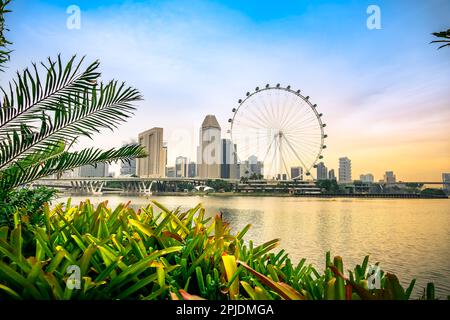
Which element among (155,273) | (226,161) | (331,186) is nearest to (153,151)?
(155,273)

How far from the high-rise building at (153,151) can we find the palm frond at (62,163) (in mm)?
511

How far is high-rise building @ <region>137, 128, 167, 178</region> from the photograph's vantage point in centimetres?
407

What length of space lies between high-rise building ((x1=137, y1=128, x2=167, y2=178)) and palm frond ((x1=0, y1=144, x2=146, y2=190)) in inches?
20.1

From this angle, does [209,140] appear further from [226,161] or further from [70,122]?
[226,161]

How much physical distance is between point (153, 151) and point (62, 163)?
1832 millimetres

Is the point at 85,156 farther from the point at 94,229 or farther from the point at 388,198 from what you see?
the point at 388,198

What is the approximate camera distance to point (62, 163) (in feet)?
8.81

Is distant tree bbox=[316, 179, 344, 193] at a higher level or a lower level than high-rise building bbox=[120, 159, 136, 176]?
lower

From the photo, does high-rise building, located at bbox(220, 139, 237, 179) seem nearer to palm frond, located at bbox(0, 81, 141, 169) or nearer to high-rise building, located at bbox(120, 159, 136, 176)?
high-rise building, located at bbox(120, 159, 136, 176)

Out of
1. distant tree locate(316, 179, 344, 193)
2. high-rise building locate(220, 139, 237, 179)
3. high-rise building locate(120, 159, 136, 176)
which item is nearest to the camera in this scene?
high-rise building locate(120, 159, 136, 176)

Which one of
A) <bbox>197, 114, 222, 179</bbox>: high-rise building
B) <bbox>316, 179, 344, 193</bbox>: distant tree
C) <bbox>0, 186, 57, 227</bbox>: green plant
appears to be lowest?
<bbox>316, 179, 344, 193</bbox>: distant tree

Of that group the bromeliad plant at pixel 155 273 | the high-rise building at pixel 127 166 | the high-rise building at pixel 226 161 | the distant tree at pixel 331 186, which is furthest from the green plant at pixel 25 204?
the distant tree at pixel 331 186

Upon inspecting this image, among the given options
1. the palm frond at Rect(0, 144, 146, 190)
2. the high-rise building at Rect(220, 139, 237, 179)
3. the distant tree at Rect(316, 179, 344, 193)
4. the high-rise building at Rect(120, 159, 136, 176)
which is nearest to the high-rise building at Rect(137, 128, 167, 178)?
the high-rise building at Rect(120, 159, 136, 176)
